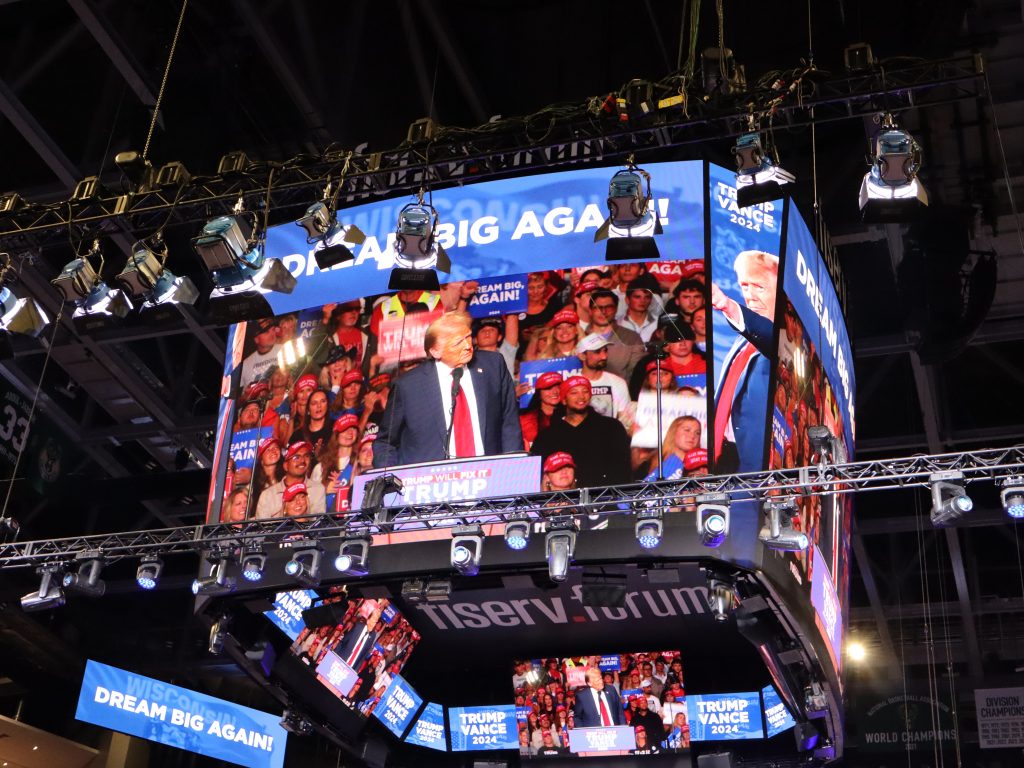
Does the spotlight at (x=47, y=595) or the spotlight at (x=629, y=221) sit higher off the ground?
the spotlight at (x=629, y=221)

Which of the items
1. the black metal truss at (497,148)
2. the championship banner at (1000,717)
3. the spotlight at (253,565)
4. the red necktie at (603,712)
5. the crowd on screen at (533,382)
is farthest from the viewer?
the championship banner at (1000,717)

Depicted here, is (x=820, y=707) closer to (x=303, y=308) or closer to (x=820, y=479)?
(x=820, y=479)

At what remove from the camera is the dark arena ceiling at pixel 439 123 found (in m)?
12.1

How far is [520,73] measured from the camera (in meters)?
13.5

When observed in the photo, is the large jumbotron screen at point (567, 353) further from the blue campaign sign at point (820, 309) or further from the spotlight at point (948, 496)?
the spotlight at point (948, 496)

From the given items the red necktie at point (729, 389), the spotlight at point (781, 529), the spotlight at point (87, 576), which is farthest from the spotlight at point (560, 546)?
the spotlight at point (87, 576)

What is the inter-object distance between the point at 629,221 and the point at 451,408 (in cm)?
229

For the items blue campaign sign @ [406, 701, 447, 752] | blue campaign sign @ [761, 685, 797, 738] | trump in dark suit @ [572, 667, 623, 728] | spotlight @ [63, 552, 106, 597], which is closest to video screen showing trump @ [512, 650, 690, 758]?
trump in dark suit @ [572, 667, 623, 728]

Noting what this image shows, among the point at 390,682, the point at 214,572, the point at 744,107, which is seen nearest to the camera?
the point at 744,107

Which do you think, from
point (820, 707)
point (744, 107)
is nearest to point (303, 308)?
point (744, 107)

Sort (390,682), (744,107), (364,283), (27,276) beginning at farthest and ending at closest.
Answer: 1. (27,276)
2. (390,682)
3. (364,283)
4. (744,107)

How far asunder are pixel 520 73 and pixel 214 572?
607 cm

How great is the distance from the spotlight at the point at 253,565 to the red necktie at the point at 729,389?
3.69 meters

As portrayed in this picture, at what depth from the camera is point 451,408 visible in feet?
35.1
